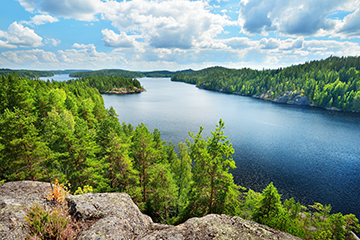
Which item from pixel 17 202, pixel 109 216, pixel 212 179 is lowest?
pixel 212 179

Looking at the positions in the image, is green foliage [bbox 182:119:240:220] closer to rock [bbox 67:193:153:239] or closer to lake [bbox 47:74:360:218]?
rock [bbox 67:193:153:239]

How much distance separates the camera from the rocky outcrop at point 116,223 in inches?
292

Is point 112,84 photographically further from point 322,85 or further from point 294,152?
point 322,85

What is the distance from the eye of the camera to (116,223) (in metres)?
8.05

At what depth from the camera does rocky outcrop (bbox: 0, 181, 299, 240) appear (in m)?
7.42

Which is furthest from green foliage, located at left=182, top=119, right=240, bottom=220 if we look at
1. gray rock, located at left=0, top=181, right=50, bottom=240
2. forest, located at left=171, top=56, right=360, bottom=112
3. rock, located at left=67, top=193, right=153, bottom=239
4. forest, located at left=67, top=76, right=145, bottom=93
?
forest, located at left=67, top=76, right=145, bottom=93

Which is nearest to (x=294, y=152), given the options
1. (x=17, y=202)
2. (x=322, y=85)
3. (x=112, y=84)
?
(x=17, y=202)

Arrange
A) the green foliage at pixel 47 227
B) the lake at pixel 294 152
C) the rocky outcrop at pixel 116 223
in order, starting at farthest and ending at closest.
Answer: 1. the lake at pixel 294 152
2. the rocky outcrop at pixel 116 223
3. the green foliage at pixel 47 227

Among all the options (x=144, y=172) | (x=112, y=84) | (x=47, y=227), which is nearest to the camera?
(x=47, y=227)

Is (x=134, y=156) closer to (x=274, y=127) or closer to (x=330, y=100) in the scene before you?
(x=274, y=127)

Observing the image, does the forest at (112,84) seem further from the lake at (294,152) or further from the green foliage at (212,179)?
the green foliage at (212,179)

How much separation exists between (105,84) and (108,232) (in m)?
203

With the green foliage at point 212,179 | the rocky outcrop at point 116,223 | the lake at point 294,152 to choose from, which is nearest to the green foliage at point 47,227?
the rocky outcrop at point 116,223

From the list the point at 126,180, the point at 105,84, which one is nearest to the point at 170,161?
the point at 126,180
